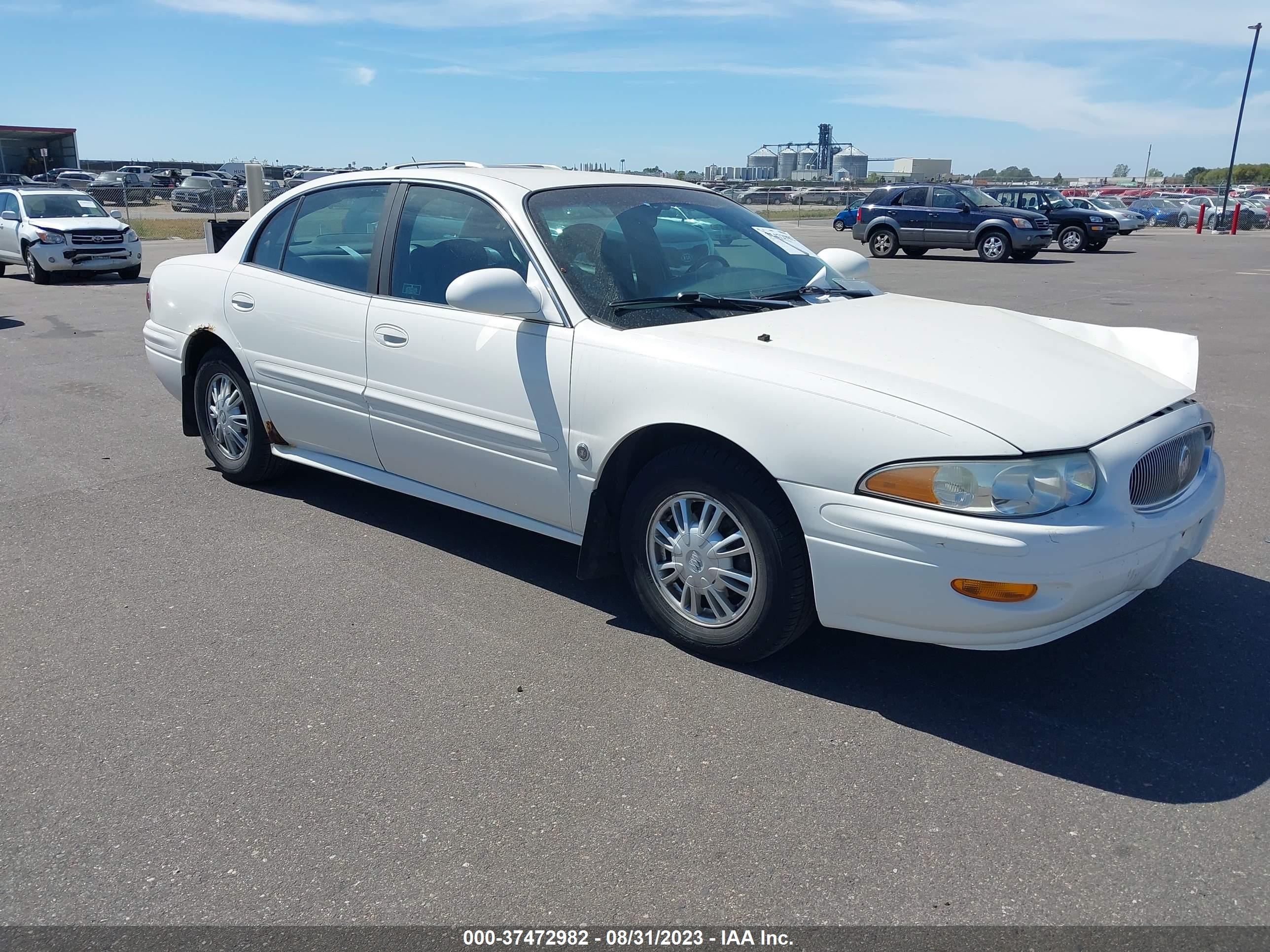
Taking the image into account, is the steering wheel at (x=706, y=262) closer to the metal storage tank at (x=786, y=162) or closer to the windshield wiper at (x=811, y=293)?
the windshield wiper at (x=811, y=293)

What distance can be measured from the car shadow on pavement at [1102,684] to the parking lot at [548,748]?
0.04ft

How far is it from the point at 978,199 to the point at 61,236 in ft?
62.0

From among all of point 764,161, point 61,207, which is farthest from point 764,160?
point 61,207

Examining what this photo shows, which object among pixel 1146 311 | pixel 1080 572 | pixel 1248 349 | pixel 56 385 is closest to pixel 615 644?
pixel 1080 572

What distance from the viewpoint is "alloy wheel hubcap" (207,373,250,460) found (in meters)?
5.62

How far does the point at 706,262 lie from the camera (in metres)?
4.47

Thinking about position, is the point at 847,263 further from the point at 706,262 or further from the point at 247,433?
the point at 247,433

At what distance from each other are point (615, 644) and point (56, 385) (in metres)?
6.81

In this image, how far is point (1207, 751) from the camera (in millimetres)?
3172

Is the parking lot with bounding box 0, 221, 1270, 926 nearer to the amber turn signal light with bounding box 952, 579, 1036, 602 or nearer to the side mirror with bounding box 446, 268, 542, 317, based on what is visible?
the amber turn signal light with bounding box 952, 579, 1036, 602

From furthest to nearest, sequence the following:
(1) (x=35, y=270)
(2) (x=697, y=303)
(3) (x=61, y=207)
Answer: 1. (3) (x=61, y=207)
2. (1) (x=35, y=270)
3. (2) (x=697, y=303)

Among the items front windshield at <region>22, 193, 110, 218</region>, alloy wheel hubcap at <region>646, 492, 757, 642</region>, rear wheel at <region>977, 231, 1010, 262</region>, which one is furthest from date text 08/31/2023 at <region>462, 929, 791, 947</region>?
rear wheel at <region>977, 231, 1010, 262</region>

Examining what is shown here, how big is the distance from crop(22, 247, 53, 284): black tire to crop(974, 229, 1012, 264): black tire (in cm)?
1888

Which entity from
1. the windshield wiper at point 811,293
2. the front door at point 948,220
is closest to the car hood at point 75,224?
the windshield wiper at point 811,293
